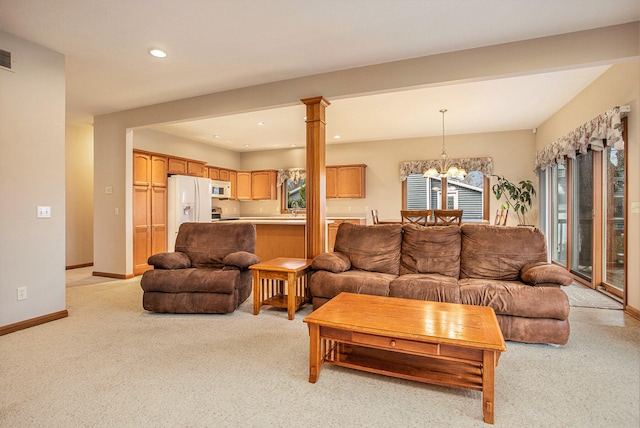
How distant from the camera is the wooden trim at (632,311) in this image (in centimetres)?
324

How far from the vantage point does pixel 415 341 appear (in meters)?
1.82

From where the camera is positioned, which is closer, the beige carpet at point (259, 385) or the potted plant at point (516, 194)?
the beige carpet at point (259, 385)

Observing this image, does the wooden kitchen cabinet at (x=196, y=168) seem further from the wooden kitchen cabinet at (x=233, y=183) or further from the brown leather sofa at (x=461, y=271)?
the brown leather sofa at (x=461, y=271)

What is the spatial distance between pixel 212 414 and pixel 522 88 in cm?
487

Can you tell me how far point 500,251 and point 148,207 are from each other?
5247mm

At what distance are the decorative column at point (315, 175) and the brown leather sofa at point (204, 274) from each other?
0.70 meters

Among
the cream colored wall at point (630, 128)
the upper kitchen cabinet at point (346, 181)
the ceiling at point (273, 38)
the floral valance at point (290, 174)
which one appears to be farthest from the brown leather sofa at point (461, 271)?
the floral valance at point (290, 174)

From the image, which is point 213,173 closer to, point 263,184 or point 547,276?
point 263,184

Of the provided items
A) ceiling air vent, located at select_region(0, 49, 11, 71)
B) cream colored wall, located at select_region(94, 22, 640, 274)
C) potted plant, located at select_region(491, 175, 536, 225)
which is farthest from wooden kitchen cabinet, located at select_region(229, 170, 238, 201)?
potted plant, located at select_region(491, 175, 536, 225)

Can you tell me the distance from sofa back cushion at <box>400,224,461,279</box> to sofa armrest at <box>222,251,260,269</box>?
1.60m

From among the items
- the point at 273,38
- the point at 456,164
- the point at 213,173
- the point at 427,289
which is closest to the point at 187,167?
the point at 213,173

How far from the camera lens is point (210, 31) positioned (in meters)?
2.92

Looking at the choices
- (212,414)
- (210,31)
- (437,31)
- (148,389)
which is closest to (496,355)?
(212,414)

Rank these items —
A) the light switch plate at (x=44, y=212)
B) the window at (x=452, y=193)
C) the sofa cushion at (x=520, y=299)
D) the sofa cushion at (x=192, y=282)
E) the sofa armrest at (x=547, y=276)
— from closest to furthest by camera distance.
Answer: the sofa cushion at (x=520, y=299) → the sofa armrest at (x=547, y=276) → the light switch plate at (x=44, y=212) → the sofa cushion at (x=192, y=282) → the window at (x=452, y=193)
